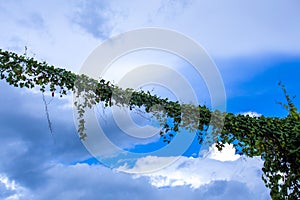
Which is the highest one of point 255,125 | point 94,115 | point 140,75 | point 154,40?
point 154,40

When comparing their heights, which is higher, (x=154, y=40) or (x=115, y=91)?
(x=154, y=40)

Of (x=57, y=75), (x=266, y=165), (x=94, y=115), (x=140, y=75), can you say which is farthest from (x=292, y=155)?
(x=57, y=75)

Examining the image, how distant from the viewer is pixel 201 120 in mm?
6844

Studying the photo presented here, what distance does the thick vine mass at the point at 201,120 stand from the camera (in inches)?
250

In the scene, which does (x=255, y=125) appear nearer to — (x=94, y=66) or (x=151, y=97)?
(x=151, y=97)

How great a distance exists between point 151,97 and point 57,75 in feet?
5.02

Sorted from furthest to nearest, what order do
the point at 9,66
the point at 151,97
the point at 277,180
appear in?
the point at 277,180 → the point at 151,97 → the point at 9,66

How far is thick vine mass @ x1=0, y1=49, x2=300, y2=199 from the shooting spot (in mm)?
6355

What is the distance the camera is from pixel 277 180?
7.13 meters

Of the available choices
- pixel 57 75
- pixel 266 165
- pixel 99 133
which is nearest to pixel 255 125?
pixel 266 165

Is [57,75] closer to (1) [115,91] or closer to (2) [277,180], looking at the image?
(1) [115,91]

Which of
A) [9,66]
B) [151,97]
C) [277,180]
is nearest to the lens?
[9,66]

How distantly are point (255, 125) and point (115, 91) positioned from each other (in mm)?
2449

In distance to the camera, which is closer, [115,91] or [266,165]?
[115,91]
